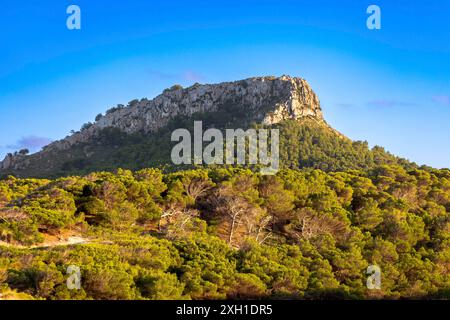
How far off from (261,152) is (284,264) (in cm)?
4655

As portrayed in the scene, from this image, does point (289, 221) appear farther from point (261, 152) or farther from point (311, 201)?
point (261, 152)

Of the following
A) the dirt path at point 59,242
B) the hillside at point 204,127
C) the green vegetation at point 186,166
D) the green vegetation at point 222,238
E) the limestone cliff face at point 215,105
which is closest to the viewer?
the green vegetation at point 222,238

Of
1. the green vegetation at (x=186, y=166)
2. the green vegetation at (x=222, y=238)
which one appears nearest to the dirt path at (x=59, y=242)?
the green vegetation at (x=222, y=238)

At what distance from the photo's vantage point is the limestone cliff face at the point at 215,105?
97.2m

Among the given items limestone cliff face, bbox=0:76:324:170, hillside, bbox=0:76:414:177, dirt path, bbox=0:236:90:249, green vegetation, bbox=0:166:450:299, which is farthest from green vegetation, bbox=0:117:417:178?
dirt path, bbox=0:236:90:249

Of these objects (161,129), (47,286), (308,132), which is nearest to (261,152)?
(308,132)

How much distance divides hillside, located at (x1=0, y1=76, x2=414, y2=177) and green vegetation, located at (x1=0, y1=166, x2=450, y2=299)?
33.6 m

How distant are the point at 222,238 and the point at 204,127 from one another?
6638cm

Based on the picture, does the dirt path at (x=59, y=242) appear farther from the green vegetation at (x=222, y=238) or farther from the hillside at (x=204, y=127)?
the hillside at (x=204, y=127)

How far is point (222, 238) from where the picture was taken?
122 ft

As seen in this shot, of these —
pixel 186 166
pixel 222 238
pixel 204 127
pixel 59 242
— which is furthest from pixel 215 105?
pixel 59 242

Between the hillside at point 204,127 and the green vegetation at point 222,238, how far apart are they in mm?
33564

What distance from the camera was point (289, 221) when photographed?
40.2 m
